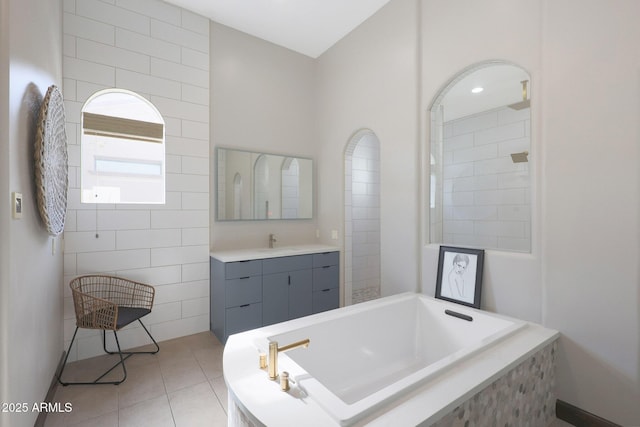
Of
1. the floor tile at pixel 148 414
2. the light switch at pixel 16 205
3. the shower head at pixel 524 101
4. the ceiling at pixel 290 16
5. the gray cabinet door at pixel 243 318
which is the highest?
the ceiling at pixel 290 16

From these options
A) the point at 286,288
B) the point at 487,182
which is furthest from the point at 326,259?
the point at 487,182

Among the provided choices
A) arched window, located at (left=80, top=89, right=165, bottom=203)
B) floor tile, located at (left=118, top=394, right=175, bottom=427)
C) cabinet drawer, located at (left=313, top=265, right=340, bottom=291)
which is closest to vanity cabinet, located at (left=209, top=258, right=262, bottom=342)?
cabinet drawer, located at (left=313, top=265, right=340, bottom=291)

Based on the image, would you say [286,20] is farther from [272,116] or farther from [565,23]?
[565,23]

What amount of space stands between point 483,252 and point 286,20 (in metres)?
2.99

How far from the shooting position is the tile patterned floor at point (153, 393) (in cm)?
179

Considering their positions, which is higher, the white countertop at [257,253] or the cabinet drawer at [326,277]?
the white countertop at [257,253]

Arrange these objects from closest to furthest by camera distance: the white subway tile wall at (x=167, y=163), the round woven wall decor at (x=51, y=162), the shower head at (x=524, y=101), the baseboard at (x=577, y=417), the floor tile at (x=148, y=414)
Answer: the round woven wall decor at (x=51, y=162)
the baseboard at (x=577, y=417)
the floor tile at (x=148, y=414)
the shower head at (x=524, y=101)
the white subway tile wall at (x=167, y=163)

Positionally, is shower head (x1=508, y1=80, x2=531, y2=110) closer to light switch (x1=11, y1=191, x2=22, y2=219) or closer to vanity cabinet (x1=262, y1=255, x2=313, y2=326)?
vanity cabinet (x1=262, y1=255, x2=313, y2=326)

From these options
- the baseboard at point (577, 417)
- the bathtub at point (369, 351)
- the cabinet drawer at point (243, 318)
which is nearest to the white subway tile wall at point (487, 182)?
the bathtub at point (369, 351)

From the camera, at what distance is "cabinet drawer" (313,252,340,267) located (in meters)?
3.23

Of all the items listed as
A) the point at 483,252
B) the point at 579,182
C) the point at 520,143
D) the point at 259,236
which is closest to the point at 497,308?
the point at 483,252

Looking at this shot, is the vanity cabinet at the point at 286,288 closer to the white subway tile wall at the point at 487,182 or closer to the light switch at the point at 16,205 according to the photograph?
the white subway tile wall at the point at 487,182

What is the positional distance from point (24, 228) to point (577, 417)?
10.5ft

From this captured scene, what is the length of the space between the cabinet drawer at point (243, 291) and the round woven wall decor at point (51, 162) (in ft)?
4.36
